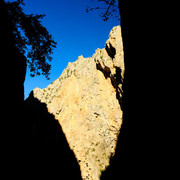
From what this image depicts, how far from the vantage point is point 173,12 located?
288cm

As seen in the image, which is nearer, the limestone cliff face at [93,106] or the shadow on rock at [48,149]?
the limestone cliff face at [93,106]

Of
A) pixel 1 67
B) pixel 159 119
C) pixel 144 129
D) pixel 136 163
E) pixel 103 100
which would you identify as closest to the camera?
pixel 159 119

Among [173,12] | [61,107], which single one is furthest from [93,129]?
[173,12]

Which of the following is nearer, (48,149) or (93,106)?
(48,149)

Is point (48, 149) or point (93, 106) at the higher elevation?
point (93, 106)

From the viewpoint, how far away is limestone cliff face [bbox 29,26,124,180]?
18.5 metres

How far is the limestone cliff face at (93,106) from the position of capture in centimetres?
1853

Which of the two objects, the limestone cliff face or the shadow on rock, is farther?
the shadow on rock

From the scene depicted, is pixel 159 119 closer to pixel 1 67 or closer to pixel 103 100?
pixel 1 67

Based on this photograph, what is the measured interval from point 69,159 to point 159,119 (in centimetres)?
2023

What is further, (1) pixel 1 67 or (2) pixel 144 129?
(1) pixel 1 67

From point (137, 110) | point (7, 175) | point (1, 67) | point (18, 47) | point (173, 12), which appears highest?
point (18, 47)

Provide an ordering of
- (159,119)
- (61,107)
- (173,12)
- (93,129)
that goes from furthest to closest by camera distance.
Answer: (61,107) < (93,129) < (159,119) < (173,12)

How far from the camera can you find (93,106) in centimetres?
2264
